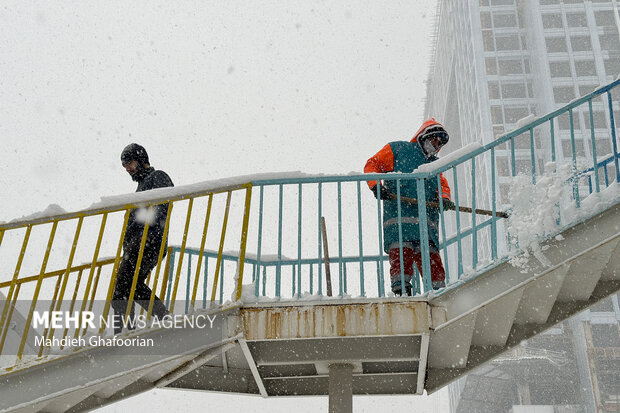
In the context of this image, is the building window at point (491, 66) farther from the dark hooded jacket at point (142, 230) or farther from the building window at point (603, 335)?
the dark hooded jacket at point (142, 230)

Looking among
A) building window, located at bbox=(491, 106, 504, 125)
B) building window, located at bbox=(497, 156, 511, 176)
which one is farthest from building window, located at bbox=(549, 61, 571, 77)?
building window, located at bbox=(497, 156, 511, 176)

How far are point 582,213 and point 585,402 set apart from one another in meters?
52.2

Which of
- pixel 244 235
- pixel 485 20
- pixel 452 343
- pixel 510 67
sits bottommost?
pixel 452 343

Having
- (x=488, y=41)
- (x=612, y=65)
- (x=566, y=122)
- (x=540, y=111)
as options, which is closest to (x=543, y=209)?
(x=566, y=122)

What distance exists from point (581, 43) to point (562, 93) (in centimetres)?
563

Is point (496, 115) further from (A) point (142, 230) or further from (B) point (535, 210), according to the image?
(A) point (142, 230)

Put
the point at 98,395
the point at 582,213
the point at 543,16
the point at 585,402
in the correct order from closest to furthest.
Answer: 1. the point at 582,213
2. the point at 98,395
3. the point at 585,402
4. the point at 543,16

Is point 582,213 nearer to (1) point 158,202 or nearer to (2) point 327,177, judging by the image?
(2) point 327,177

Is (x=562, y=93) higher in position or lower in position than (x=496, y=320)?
higher

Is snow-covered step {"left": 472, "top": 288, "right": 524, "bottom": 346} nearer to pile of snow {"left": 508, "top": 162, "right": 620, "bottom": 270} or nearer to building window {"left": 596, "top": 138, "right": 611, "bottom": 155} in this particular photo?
pile of snow {"left": 508, "top": 162, "right": 620, "bottom": 270}

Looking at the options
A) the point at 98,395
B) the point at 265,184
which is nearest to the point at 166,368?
the point at 98,395

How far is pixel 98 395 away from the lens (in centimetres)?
557

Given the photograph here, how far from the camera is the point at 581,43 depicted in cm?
6078

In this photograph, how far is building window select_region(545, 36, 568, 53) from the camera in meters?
60.8
